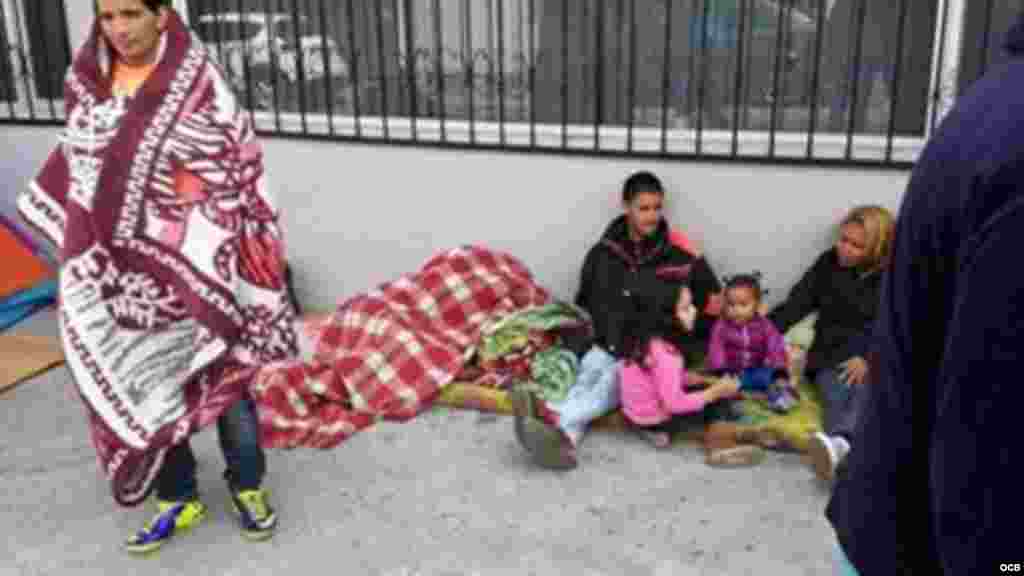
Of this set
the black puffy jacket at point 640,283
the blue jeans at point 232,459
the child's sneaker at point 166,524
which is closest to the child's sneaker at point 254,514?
the blue jeans at point 232,459

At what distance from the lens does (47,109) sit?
5691 mm

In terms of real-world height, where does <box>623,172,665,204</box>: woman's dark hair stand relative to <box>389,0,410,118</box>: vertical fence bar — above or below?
below

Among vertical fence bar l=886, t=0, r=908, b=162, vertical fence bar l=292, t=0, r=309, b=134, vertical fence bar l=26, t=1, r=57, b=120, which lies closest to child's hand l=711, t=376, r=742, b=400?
vertical fence bar l=886, t=0, r=908, b=162

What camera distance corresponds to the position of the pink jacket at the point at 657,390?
366 centimetres

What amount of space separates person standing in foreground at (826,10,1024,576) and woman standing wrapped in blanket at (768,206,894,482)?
8.79 ft

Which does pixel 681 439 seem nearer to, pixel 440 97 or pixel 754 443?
pixel 754 443

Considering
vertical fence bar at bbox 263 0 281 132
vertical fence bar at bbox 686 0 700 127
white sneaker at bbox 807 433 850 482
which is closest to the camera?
white sneaker at bbox 807 433 850 482

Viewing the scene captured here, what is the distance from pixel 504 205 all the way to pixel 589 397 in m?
1.22

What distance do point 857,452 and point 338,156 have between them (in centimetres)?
417

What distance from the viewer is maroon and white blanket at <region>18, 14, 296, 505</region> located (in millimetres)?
2830

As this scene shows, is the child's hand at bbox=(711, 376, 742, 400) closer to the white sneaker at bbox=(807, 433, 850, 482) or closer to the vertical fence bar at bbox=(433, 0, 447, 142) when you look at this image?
the white sneaker at bbox=(807, 433, 850, 482)

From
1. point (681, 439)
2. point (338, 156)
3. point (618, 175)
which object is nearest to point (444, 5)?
point (338, 156)

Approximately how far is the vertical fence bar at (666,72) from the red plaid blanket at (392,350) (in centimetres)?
85

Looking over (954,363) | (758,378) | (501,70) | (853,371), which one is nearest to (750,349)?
(758,378)
